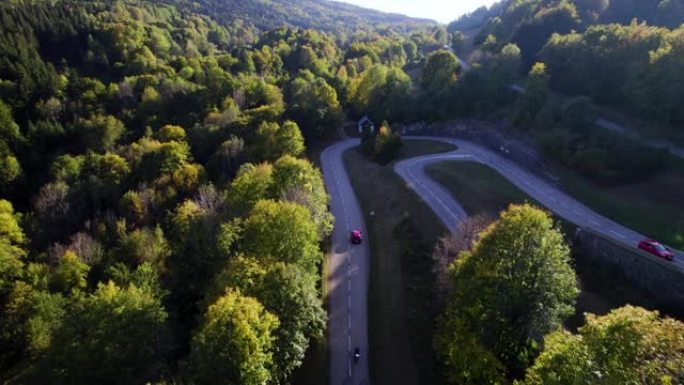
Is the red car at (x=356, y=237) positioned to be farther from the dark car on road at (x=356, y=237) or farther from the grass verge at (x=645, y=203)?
the grass verge at (x=645, y=203)

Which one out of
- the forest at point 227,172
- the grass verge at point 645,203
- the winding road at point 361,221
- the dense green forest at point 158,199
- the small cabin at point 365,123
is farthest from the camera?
the small cabin at point 365,123

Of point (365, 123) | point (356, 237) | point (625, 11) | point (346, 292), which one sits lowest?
point (346, 292)

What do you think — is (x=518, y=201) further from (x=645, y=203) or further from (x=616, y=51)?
(x=616, y=51)

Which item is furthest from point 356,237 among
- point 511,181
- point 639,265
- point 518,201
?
point 639,265

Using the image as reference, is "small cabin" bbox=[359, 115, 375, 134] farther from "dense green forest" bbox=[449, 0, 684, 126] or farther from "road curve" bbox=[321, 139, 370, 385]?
"dense green forest" bbox=[449, 0, 684, 126]

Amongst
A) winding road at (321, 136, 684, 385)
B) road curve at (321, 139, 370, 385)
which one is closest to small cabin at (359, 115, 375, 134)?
winding road at (321, 136, 684, 385)

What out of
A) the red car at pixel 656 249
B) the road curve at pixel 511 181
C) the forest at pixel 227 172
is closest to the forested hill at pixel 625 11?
the forest at pixel 227 172

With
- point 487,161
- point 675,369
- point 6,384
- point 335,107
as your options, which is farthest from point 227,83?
point 675,369
